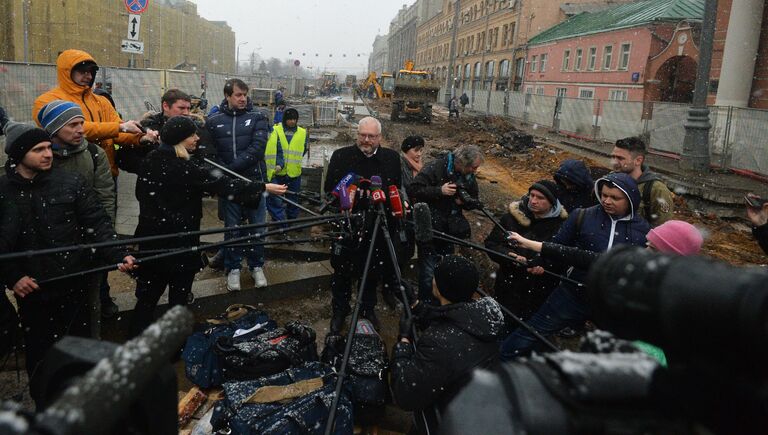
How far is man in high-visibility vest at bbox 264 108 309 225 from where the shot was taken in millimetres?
6488

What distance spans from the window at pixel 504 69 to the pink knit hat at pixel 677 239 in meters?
47.3

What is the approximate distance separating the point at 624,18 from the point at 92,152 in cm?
3244

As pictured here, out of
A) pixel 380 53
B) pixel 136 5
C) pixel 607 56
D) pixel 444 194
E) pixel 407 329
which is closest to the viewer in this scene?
pixel 407 329

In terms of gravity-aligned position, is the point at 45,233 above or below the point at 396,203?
below

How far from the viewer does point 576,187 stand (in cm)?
423

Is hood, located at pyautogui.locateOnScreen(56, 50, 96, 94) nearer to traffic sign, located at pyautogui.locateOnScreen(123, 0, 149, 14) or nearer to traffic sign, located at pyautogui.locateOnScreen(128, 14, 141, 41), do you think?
traffic sign, located at pyautogui.locateOnScreen(123, 0, 149, 14)

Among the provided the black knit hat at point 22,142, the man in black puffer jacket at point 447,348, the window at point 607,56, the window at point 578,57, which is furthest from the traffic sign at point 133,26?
the window at point 578,57

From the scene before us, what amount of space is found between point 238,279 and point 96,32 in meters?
29.6

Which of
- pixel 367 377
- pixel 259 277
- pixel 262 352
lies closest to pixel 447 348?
pixel 367 377

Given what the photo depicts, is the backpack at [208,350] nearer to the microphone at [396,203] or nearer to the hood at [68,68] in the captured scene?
the microphone at [396,203]

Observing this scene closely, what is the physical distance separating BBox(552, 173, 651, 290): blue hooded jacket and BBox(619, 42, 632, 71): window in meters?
27.8

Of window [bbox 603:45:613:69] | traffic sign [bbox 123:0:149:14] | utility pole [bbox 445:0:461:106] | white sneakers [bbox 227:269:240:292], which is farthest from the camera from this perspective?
utility pole [bbox 445:0:461:106]

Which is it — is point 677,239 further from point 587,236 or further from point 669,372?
point 669,372

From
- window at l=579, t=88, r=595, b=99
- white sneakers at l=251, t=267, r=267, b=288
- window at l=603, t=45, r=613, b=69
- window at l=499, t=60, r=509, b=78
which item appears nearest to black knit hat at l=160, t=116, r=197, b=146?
white sneakers at l=251, t=267, r=267, b=288
